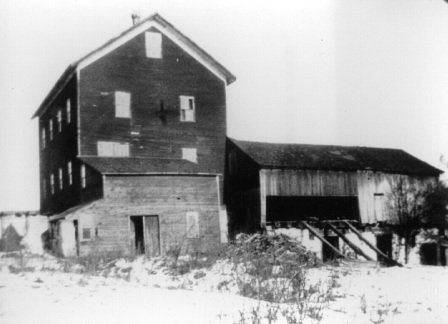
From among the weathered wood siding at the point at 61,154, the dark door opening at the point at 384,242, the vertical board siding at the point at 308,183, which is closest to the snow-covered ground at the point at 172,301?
the vertical board siding at the point at 308,183

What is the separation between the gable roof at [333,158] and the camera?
22.2m

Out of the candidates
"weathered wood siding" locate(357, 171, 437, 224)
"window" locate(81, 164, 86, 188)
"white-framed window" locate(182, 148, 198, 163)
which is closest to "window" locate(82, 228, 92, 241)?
"window" locate(81, 164, 86, 188)

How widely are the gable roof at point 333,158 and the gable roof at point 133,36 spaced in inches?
124

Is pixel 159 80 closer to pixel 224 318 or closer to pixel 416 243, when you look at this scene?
pixel 416 243

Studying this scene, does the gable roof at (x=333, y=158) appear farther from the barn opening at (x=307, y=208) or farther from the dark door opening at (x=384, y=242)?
the dark door opening at (x=384, y=242)

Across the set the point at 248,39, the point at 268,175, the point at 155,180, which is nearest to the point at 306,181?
the point at 268,175

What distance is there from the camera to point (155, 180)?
19.1 m

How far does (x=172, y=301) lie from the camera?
27.0 ft

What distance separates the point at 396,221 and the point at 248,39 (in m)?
14.4

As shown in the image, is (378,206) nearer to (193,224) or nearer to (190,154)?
(190,154)

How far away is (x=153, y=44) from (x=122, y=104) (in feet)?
8.98

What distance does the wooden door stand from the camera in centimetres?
1891

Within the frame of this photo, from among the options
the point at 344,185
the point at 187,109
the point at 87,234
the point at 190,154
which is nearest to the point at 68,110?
the point at 187,109

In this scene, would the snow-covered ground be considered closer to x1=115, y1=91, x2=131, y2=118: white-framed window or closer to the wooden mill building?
the wooden mill building
